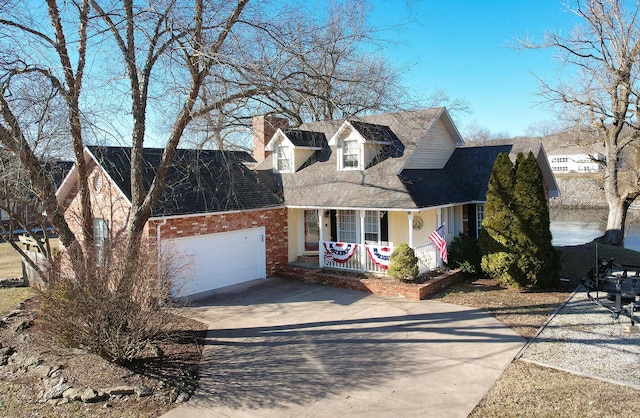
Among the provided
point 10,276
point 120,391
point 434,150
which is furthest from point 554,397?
point 10,276

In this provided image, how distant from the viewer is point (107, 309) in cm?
762

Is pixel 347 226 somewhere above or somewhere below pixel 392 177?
below

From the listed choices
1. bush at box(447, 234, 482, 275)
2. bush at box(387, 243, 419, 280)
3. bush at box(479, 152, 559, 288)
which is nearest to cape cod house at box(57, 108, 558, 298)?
bush at box(387, 243, 419, 280)

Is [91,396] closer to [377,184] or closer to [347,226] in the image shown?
[377,184]

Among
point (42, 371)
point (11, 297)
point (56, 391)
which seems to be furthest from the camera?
point (11, 297)

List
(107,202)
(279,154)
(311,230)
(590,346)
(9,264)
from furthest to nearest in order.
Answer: (9,264) < (279,154) < (311,230) < (107,202) < (590,346)

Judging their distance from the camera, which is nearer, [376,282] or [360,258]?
[376,282]

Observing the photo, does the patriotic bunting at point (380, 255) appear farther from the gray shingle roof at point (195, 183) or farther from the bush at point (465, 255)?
the gray shingle roof at point (195, 183)

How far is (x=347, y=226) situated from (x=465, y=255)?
4.21m

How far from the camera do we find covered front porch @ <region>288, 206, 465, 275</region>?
14.4 m

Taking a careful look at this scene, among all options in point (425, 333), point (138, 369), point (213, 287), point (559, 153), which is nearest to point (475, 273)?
point (425, 333)

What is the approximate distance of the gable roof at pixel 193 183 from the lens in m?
12.9

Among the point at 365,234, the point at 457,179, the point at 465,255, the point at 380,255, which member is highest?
the point at 457,179

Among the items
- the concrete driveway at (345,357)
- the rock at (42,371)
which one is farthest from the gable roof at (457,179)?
the rock at (42,371)
